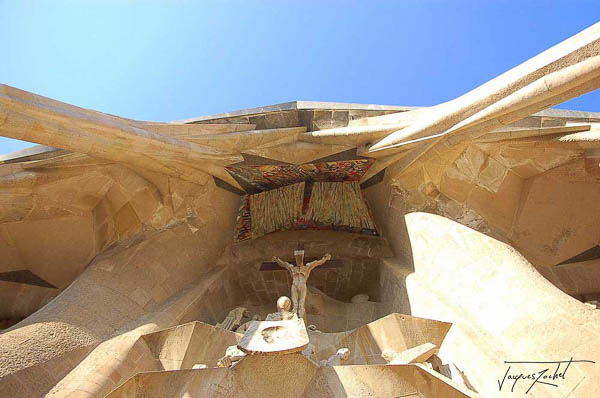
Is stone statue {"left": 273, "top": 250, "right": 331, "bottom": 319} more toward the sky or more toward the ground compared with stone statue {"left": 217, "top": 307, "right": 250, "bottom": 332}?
more toward the sky

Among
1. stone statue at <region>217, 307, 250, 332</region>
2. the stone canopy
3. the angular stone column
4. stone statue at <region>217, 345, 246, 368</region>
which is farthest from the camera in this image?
stone statue at <region>217, 307, 250, 332</region>

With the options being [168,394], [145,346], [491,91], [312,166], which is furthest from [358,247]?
[168,394]

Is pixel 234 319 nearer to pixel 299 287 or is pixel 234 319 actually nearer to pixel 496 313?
pixel 299 287

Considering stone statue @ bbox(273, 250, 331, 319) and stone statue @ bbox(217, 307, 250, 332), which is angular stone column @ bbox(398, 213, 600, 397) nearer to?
stone statue @ bbox(273, 250, 331, 319)

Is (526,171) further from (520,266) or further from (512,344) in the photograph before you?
(512,344)

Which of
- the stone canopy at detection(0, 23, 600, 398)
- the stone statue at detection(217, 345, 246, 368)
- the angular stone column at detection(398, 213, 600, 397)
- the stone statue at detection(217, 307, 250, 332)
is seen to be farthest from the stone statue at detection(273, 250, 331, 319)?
the stone statue at detection(217, 345, 246, 368)

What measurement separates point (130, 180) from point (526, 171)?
18.5 feet

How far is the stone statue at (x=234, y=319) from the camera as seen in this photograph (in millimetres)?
5528

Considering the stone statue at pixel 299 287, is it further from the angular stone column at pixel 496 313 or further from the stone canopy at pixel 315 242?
the angular stone column at pixel 496 313

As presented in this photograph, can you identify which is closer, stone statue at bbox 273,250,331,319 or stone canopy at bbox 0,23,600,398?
stone canopy at bbox 0,23,600,398

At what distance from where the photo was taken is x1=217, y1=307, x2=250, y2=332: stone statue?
5.53 metres

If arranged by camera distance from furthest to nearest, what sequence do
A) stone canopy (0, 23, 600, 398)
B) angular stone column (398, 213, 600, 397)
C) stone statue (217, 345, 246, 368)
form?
stone canopy (0, 23, 600, 398) < angular stone column (398, 213, 600, 397) < stone statue (217, 345, 246, 368)

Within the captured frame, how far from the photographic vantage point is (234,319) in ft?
18.8

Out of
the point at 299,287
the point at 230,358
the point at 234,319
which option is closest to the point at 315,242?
the point at 299,287
